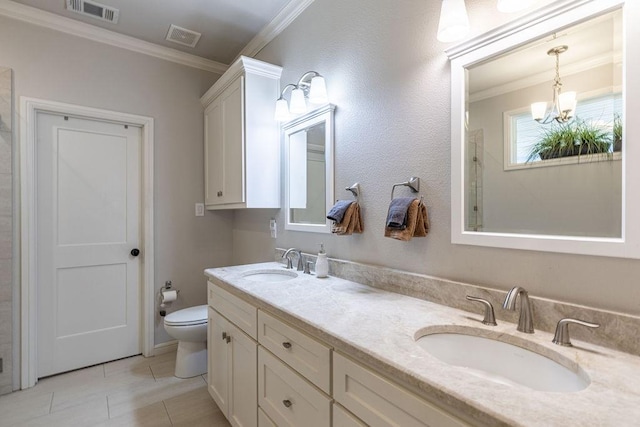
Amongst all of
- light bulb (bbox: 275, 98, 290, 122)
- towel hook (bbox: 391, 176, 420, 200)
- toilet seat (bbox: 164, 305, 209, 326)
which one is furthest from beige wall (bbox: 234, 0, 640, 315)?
toilet seat (bbox: 164, 305, 209, 326)

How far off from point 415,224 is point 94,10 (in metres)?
2.59

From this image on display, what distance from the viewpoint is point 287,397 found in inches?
46.1

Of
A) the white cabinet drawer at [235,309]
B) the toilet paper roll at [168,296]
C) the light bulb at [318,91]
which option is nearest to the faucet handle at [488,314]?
the white cabinet drawer at [235,309]

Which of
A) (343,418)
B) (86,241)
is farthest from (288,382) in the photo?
(86,241)

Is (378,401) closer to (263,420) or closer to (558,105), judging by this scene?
(263,420)

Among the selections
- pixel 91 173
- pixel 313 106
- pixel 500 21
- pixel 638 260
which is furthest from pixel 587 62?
A: pixel 91 173

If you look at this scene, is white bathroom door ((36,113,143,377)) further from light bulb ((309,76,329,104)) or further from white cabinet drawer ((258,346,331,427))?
white cabinet drawer ((258,346,331,427))

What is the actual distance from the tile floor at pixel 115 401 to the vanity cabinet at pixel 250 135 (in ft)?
4.26

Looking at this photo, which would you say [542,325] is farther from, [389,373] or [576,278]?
[389,373]

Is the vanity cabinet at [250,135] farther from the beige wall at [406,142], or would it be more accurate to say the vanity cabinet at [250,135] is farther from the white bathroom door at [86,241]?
the white bathroom door at [86,241]

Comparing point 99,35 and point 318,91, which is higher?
point 99,35

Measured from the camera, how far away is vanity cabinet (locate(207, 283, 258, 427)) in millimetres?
1430

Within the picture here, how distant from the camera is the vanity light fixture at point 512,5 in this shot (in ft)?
3.21

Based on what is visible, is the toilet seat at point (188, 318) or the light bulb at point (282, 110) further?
the toilet seat at point (188, 318)
